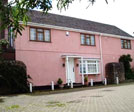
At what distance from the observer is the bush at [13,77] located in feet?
40.3

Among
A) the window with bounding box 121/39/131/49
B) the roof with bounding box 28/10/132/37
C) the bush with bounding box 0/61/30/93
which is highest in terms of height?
the roof with bounding box 28/10/132/37

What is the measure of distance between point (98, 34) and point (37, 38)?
7510mm

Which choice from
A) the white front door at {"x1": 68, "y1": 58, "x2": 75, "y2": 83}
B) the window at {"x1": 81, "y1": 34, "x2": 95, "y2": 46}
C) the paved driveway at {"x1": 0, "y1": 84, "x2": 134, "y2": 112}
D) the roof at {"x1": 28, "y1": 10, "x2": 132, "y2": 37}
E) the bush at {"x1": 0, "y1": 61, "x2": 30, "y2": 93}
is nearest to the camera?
the paved driveway at {"x1": 0, "y1": 84, "x2": 134, "y2": 112}

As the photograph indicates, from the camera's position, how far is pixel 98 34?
20109 millimetres

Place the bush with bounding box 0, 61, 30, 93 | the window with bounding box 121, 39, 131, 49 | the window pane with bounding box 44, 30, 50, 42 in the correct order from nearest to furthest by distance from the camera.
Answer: the bush with bounding box 0, 61, 30, 93, the window pane with bounding box 44, 30, 50, 42, the window with bounding box 121, 39, 131, 49

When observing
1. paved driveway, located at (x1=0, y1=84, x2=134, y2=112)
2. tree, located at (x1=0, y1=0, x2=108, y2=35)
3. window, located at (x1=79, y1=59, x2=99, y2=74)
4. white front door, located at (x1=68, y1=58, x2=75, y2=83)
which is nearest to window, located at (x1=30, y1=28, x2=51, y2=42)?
white front door, located at (x1=68, y1=58, x2=75, y2=83)

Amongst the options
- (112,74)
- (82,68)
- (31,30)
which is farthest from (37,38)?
(112,74)

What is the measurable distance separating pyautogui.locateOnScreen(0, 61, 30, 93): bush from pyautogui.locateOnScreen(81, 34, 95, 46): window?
803 cm

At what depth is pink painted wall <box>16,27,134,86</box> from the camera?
14836mm

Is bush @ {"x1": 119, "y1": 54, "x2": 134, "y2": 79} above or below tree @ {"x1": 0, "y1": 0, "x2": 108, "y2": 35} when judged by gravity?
below

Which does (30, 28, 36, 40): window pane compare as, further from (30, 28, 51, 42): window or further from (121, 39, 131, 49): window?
(121, 39, 131, 49): window

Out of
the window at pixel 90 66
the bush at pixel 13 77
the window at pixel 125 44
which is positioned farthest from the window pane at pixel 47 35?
the window at pixel 125 44

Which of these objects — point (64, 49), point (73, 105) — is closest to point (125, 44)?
point (64, 49)

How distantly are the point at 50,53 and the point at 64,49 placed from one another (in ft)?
5.36
